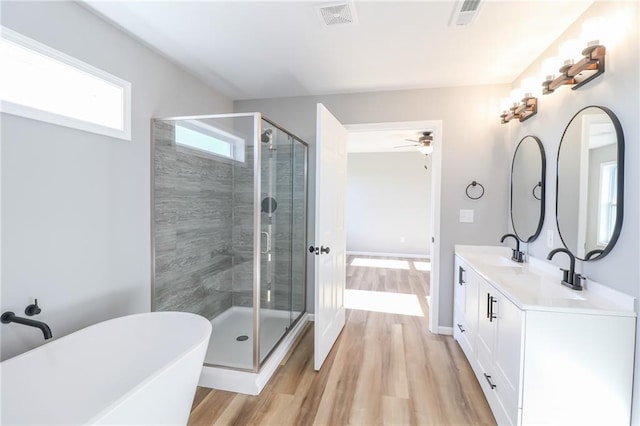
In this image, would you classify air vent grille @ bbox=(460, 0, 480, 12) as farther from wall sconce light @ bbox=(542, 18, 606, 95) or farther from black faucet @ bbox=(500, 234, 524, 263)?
black faucet @ bbox=(500, 234, 524, 263)

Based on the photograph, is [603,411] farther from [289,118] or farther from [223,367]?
[289,118]

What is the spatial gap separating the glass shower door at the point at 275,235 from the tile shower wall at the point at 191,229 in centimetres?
49

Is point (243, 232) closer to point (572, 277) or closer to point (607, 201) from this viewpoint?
point (572, 277)

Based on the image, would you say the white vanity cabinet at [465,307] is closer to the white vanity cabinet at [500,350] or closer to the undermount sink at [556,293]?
the white vanity cabinet at [500,350]

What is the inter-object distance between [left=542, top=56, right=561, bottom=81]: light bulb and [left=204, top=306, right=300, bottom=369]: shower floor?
2757 millimetres

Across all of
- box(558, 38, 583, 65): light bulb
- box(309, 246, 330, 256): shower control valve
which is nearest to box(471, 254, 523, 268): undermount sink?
box(309, 246, 330, 256): shower control valve

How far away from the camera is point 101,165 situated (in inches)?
76.7

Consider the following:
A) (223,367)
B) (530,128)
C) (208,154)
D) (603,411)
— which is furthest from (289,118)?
(603,411)

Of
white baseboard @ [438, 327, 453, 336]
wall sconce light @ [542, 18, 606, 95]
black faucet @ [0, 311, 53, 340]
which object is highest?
wall sconce light @ [542, 18, 606, 95]

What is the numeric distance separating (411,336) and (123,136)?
3.09 meters

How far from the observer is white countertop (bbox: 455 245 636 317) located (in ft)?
4.82

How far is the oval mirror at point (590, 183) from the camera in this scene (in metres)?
1.55

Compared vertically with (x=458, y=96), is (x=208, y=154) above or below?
below

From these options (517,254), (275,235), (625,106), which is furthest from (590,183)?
(275,235)
